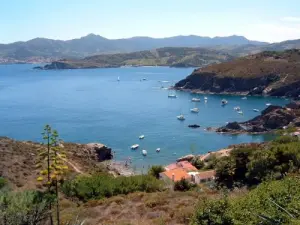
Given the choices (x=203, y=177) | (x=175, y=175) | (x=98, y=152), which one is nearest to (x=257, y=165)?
(x=203, y=177)

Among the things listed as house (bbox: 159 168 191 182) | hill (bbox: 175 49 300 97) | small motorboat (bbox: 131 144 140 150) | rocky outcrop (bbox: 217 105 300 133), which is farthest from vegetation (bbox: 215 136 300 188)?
hill (bbox: 175 49 300 97)

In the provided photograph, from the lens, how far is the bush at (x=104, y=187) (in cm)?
2488

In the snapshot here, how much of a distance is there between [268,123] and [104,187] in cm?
5825

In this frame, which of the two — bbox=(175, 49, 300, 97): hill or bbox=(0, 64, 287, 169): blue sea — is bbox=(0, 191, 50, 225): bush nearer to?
bbox=(0, 64, 287, 169): blue sea

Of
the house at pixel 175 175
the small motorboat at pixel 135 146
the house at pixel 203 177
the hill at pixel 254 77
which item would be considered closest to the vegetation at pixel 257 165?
the house at pixel 203 177

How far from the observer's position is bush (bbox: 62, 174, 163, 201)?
24.9m

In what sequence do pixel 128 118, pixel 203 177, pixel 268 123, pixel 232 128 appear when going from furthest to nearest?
1. pixel 128 118
2. pixel 232 128
3. pixel 268 123
4. pixel 203 177

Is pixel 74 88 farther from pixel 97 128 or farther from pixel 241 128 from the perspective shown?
pixel 241 128

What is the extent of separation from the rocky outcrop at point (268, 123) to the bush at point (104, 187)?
5179 cm

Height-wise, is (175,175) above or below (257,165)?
below

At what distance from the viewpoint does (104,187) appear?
25.3 m

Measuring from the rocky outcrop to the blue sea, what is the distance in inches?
123

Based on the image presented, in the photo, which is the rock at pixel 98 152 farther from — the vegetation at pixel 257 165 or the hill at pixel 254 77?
the hill at pixel 254 77

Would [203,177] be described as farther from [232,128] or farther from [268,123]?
[268,123]
